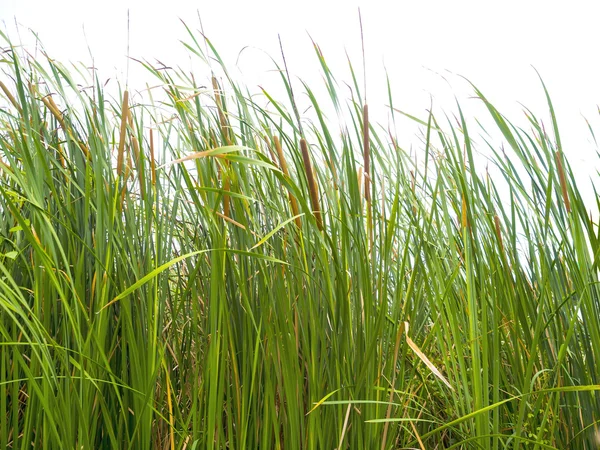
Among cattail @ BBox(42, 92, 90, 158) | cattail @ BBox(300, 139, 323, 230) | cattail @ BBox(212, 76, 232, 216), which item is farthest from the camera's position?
cattail @ BBox(42, 92, 90, 158)

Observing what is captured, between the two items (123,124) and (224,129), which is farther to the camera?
(224,129)

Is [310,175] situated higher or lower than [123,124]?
lower

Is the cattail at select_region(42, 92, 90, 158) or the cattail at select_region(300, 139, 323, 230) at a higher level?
the cattail at select_region(42, 92, 90, 158)

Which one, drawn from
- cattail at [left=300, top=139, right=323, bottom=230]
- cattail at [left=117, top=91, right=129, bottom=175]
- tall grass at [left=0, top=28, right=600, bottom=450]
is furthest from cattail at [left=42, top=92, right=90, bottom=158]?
cattail at [left=300, top=139, right=323, bottom=230]

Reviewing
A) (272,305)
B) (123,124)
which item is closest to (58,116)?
(123,124)

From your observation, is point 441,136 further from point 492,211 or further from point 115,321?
point 115,321

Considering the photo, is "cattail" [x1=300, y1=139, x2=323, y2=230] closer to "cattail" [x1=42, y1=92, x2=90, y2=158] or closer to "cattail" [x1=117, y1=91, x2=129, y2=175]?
"cattail" [x1=117, y1=91, x2=129, y2=175]

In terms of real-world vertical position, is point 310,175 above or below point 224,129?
below

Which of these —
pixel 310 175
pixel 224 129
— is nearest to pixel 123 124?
pixel 224 129

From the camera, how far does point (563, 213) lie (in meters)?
1.34

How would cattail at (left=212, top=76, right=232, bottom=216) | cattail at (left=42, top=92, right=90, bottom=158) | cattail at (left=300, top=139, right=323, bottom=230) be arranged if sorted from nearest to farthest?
cattail at (left=300, top=139, right=323, bottom=230), cattail at (left=212, top=76, right=232, bottom=216), cattail at (left=42, top=92, right=90, bottom=158)

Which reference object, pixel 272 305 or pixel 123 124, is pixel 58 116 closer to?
pixel 123 124

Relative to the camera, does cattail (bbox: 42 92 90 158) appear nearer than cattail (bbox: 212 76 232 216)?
No

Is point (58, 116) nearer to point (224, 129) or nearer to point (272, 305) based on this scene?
point (224, 129)
